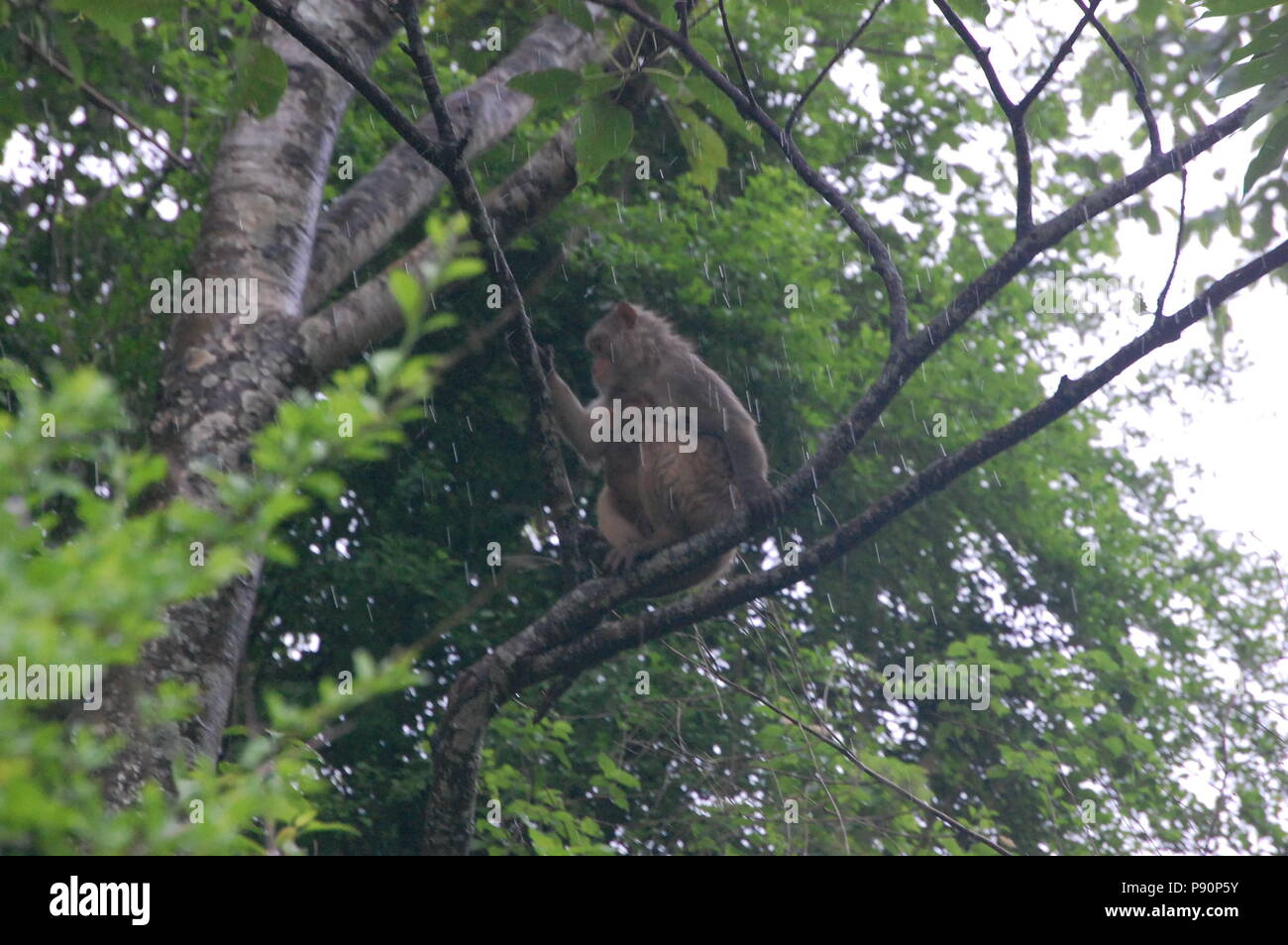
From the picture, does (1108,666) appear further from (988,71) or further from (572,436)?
(988,71)

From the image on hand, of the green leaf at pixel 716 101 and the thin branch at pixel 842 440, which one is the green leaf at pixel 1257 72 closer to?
the thin branch at pixel 842 440

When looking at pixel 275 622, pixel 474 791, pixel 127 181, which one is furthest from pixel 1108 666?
pixel 127 181

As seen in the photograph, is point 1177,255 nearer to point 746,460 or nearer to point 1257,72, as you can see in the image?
point 1257,72

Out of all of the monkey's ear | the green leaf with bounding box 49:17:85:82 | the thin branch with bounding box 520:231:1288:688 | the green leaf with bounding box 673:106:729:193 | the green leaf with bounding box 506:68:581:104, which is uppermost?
the monkey's ear

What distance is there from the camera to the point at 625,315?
5.87m

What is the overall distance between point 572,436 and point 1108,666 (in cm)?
319

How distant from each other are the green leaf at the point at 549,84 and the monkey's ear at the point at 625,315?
302 centimetres

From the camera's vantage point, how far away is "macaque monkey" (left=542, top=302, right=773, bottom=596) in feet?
18.2

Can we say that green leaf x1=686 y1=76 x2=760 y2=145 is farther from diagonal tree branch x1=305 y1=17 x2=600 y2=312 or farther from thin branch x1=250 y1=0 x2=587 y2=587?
diagonal tree branch x1=305 y1=17 x2=600 y2=312

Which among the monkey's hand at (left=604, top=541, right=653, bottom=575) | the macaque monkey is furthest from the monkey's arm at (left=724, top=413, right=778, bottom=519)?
the monkey's hand at (left=604, top=541, right=653, bottom=575)

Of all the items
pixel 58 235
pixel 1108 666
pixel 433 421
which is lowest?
pixel 1108 666

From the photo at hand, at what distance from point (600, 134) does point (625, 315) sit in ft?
9.73

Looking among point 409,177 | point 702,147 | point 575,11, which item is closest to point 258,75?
point 575,11

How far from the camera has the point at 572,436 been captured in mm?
5617
